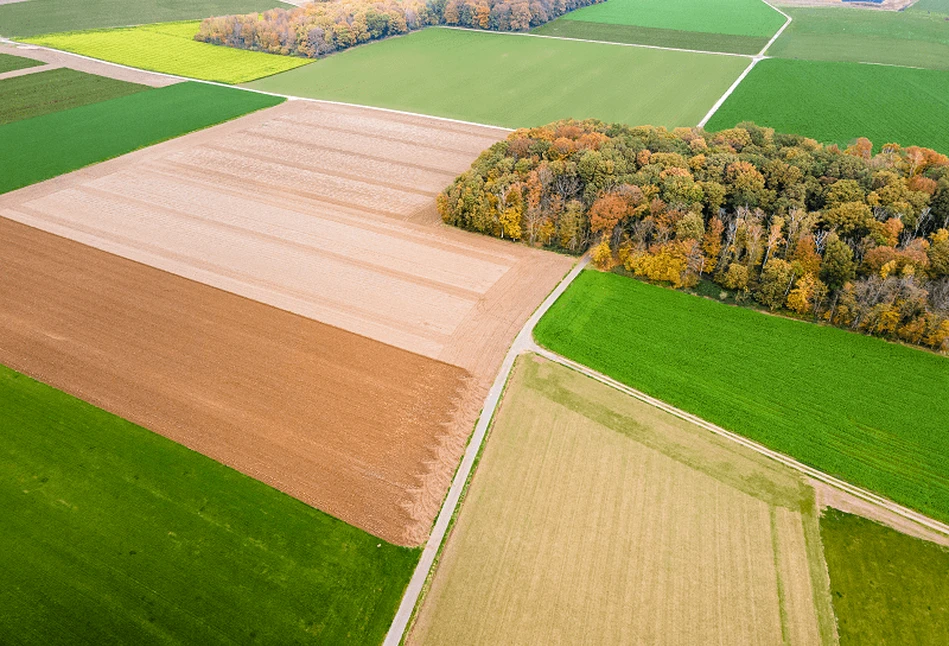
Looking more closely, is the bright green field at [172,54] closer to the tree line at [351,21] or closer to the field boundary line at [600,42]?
the tree line at [351,21]

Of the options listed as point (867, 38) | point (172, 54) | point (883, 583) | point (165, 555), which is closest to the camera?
point (883, 583)

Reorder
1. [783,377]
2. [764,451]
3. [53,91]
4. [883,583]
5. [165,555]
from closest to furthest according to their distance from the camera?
[883,583], [165,555], [764,451], [783,377], [53,91]

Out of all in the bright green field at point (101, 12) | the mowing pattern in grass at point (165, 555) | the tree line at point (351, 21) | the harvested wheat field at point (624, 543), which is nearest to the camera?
the mowing pattern in grass at point (165, 555)

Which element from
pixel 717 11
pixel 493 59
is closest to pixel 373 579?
pixel 493 59

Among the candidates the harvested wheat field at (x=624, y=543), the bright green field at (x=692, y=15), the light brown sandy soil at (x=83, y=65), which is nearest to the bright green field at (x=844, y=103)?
the bright green field at (x=692, y=15)

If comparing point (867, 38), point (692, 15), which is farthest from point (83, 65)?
point (867, 38)

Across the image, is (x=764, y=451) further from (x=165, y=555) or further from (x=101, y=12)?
(x=101, y=12)

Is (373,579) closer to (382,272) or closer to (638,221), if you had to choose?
(382,272)

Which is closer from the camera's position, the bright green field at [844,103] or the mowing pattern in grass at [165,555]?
the mowing pattern in grass at [165,555]
